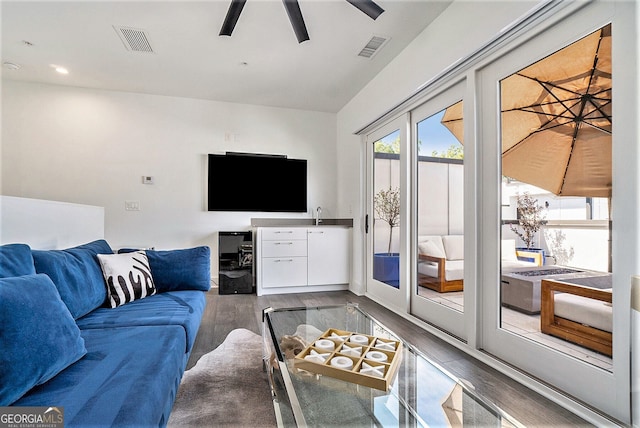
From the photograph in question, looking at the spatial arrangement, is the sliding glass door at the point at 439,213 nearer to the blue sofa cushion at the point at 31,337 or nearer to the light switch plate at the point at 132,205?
the blue sofa cushion at the point at 31,337

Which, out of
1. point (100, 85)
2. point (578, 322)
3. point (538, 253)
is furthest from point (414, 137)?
point (100, 85)

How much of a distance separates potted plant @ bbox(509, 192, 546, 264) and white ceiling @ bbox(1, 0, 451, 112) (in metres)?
1.64

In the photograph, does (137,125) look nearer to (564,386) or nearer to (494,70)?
→ (494,70)

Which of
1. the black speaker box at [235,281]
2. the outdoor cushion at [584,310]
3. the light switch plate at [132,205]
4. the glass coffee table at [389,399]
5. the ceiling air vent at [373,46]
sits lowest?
the black speaker box at [235,281]

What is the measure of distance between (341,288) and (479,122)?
2830 millimetres

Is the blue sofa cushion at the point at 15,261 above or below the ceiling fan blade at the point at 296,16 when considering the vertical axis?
below

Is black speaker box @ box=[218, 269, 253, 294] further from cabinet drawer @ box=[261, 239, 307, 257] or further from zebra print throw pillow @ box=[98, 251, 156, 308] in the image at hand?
zebra print throw pillow @ box=[98, 251, 156, 308]

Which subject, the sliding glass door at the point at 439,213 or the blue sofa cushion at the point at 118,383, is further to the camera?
the sliding glass door at the point at 439,213

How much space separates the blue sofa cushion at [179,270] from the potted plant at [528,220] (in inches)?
88.8

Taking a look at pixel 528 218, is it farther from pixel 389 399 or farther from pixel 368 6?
pixel 368 6

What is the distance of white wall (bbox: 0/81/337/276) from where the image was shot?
3826mm

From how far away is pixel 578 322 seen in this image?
161 cm

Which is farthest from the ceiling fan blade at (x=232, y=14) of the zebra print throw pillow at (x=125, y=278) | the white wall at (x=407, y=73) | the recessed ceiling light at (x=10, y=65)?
the recessed ceiling light at (x=10, y=65)

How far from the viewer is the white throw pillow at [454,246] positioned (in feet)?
8.00
